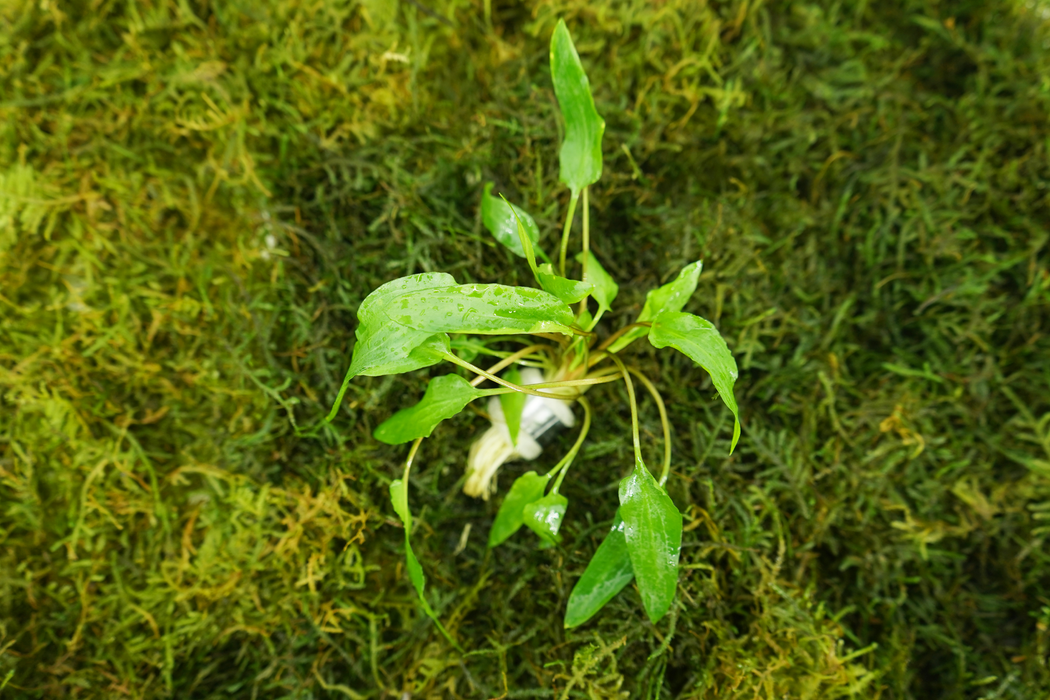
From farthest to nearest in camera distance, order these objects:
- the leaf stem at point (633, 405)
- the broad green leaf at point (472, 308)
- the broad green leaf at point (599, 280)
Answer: the broad green leaf at point (599, 280), the leaf stem at point (633, 405), the broad green leaf at point (472, 308)

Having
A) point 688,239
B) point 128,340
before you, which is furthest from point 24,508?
point 688,239

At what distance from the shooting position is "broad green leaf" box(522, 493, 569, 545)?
0.88 metres

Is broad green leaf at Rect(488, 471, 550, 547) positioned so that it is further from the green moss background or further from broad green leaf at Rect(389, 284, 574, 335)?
broad green leaf at Rect(389, 284, 574, 335)

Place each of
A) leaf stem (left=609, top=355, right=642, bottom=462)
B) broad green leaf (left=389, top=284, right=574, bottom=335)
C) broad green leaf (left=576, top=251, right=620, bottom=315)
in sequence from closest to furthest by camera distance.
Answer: broad green leaf (left=389, top=284, right=574, bottom=335) → leaf stem (left=609, top=355, right=642, bottom=462) → broad green leaf (left=576, top=251, right=620, bottom=315)

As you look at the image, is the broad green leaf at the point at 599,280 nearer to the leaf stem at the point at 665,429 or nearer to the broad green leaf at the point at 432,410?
the leaf stem at the point at 665,429

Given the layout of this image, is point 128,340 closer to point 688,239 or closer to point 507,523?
point 507,523

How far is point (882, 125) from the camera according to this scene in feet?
3.80

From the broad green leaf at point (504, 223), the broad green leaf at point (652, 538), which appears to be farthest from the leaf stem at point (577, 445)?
the broad green leaf at point (504, 223)

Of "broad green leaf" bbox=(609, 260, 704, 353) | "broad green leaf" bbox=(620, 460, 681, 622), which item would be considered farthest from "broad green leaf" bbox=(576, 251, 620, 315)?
"broad green leaf" bbox=(620, 460, 681, 622)

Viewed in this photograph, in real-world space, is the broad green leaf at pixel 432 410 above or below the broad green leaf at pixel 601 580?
above

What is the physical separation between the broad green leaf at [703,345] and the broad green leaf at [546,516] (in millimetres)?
276

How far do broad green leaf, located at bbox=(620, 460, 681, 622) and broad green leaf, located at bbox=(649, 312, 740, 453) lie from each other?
127 millimetres

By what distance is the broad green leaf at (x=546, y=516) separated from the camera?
34.5 inches

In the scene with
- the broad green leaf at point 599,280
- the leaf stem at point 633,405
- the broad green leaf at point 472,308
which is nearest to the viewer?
the broad green leaf at point 472,308
